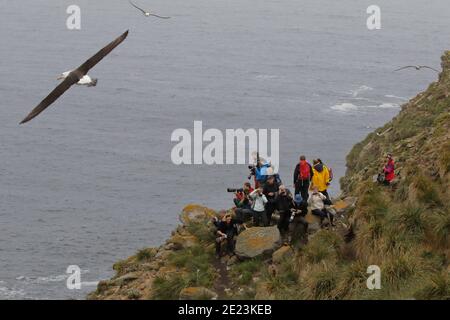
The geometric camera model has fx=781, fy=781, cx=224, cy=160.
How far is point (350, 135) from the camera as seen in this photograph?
14212 centimetres

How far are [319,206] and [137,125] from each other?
12409cm

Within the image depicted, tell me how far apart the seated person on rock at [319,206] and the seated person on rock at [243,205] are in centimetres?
193

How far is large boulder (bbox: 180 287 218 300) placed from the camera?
20.4 metres

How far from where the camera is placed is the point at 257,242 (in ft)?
73.7

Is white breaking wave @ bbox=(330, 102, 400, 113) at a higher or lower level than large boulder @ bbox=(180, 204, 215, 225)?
higher

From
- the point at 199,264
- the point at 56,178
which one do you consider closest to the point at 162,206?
the point at 56,178

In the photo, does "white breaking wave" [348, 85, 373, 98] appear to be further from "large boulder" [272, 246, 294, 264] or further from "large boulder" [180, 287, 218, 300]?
"large boulder" [180, 287, 218, 300]

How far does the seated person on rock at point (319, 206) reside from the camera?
2252cm

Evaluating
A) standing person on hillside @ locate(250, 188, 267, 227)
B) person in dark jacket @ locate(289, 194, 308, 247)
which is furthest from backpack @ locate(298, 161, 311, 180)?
standing person on hillside @ locate(250, 188, 267, 227)

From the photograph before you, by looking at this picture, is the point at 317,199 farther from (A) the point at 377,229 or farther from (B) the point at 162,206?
(B) the point at 162,206

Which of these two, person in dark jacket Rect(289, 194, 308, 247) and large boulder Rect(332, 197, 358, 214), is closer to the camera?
person in dark jacket Rect(289, 194, 308, 247)

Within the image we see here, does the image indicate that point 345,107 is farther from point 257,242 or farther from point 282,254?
point 282,254

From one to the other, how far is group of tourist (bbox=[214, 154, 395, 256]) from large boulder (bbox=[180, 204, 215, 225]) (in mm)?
3722

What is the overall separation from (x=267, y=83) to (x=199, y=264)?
15066 centimetres
